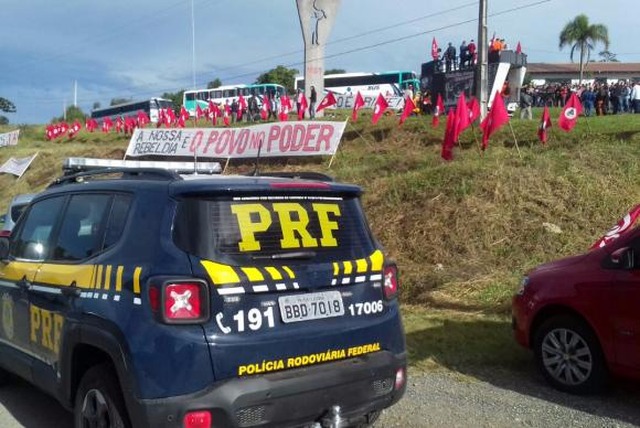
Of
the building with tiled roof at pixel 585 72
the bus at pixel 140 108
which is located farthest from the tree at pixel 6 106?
the building with tiled roof at pixel 585 72

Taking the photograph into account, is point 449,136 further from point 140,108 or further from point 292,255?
point 140,108

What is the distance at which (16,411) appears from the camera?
17.8 ft

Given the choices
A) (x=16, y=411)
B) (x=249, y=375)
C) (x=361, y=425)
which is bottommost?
(x=16, y=411)

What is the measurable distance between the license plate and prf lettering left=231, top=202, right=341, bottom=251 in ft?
0.99

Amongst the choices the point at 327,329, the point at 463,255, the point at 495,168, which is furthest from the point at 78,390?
the point at 495,168

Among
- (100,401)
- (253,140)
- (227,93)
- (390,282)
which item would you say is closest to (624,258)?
(390,282)

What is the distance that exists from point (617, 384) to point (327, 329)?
11.2 feet

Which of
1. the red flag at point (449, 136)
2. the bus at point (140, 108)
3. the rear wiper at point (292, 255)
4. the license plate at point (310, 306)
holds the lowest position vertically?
the license plate at point (310, 306)

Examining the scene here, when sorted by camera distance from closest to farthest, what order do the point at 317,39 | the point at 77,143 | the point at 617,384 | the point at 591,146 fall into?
the point at 617,384
the point at 591,146
the point at 317,39
the point at 77,143

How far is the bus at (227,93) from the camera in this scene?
53.9m

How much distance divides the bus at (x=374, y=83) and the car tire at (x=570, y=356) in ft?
144

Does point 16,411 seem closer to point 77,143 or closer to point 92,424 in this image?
point 92,424

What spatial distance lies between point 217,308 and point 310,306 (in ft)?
1.87

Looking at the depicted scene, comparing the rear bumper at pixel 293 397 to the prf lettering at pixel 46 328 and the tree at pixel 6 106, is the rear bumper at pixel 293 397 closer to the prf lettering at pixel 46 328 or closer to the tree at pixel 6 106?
the prf lettering at pixel 46 328
